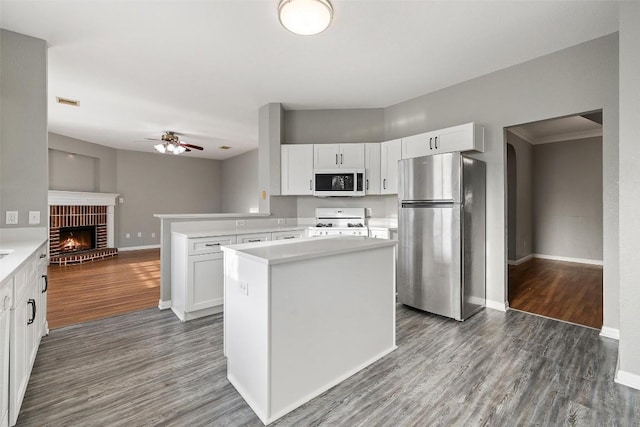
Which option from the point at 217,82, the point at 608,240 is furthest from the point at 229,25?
the point at 608,240

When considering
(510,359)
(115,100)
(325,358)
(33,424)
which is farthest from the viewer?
(115,100)

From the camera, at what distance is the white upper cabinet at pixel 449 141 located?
131 inches

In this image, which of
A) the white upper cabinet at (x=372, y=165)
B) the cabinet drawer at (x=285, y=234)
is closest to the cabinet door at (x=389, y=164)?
the white upper cabinet at (x=372, y=165)

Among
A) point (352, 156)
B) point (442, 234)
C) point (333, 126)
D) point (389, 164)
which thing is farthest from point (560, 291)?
point (333, 126)

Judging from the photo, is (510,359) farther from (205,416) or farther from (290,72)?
(290,72)

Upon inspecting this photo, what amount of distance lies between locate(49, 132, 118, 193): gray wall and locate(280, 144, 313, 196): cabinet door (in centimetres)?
535

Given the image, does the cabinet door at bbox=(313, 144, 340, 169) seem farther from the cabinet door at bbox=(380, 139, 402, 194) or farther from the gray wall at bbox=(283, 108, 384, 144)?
the cabinet door at bbox=(380, 139, 402, 194)

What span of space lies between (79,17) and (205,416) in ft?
10.3

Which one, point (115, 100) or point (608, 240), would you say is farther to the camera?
point (115, 100)

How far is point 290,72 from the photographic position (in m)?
3.42

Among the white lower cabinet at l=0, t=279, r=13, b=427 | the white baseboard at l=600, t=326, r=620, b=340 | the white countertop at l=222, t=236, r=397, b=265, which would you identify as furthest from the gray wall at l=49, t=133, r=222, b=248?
the white baseboard at l=600, t=326, r=620, b=340

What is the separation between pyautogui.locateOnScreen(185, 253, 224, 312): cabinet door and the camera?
10.1 ft

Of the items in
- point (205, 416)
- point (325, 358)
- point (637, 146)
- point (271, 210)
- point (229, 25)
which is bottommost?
point (205, 416)

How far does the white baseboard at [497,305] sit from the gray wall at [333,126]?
2.69m
